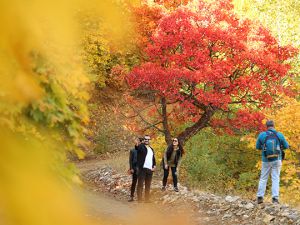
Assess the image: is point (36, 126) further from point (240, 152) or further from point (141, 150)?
point (240, 152)

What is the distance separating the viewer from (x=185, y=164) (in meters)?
16.5

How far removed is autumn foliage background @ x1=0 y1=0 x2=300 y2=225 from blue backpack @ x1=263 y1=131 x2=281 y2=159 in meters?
1.10

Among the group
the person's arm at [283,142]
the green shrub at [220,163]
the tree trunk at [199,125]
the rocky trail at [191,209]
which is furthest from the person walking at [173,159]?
the person's arm at [283,142]

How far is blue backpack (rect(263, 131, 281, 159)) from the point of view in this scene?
9.80m

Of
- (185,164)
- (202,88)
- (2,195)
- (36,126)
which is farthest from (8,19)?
(185,164)

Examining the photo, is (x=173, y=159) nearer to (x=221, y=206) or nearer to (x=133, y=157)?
(x=133, y=157)

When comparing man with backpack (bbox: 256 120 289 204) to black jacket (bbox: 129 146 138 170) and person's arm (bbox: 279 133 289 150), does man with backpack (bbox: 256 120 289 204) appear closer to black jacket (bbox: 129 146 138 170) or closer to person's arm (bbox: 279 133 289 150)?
person's arm (bbox: 279 133 289 150)

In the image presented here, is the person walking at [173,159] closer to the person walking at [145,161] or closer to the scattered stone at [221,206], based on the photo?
the scattered stone at [221,206]

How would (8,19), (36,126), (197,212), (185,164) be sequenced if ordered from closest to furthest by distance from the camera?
(8,19), (36,126), (197,212), (185,164)

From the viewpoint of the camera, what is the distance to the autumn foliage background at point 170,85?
150 cm

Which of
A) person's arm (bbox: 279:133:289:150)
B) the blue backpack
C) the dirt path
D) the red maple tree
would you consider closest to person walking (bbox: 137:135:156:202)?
the dirt path

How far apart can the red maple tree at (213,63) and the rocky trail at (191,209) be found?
2.49m

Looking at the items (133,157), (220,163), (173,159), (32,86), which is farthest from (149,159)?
(32,86)

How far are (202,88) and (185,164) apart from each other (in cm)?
301
